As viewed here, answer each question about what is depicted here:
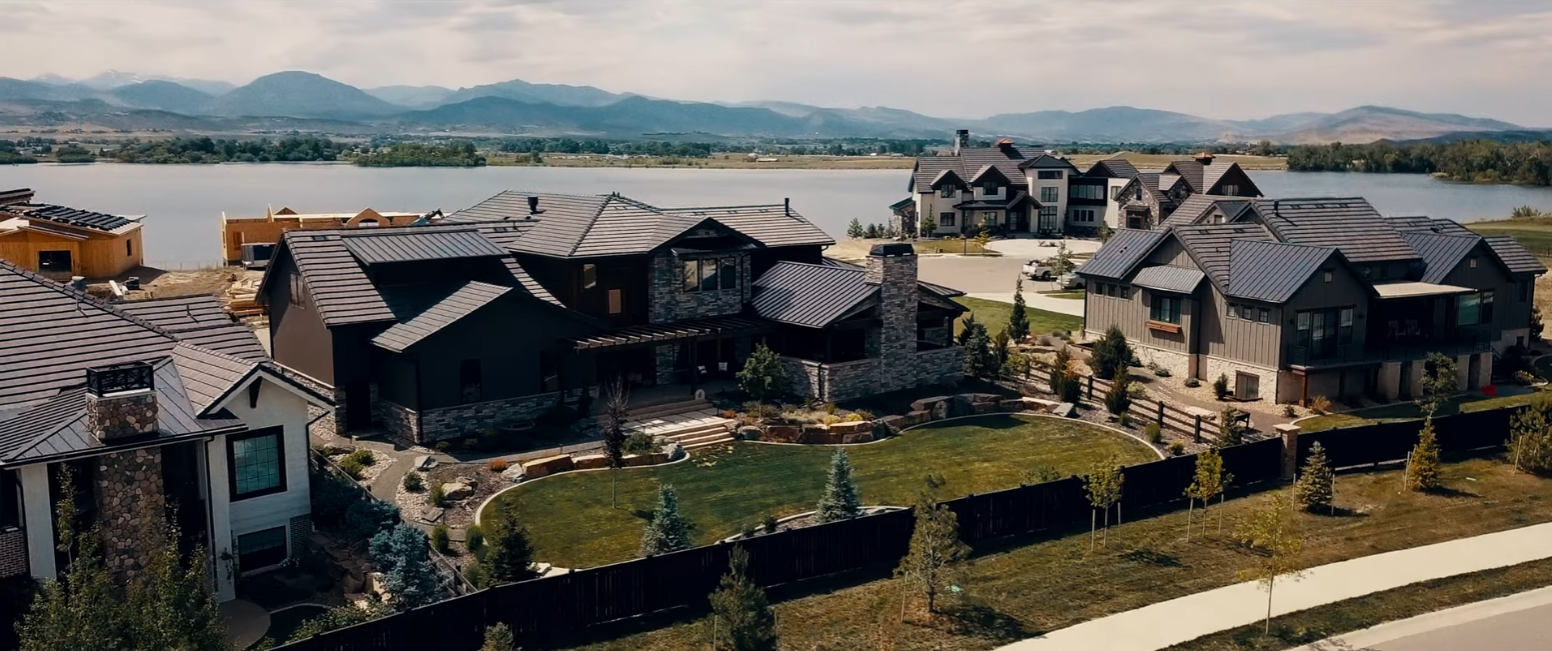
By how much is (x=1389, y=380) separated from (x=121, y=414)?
34.7 metres

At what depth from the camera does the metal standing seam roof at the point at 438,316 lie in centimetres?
3145

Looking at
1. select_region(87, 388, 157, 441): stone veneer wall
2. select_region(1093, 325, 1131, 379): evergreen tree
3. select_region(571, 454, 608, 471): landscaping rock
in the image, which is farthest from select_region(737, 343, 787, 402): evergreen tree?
select_region(87, 388, 157, 441): stone veneer wall

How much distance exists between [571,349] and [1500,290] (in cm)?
3179

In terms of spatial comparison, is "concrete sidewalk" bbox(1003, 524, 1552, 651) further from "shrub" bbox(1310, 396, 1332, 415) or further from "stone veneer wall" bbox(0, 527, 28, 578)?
"stone veneer wall" bbox(0, 527, 28, 578)

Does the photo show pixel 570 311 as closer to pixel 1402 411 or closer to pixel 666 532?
pixel 666 532

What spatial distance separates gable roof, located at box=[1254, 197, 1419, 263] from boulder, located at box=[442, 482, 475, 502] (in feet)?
92.7

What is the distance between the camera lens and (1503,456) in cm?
3062

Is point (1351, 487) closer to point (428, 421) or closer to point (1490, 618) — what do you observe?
point (1490, 618)

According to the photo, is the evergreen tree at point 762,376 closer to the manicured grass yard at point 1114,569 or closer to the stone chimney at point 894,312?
the stone chimney at point 894,312

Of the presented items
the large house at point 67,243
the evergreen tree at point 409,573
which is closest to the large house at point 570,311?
the evergreen tree at point 409,573

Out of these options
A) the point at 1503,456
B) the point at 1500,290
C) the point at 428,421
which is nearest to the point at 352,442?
the point at 428,421

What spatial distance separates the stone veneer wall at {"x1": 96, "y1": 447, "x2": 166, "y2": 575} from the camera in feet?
60.2

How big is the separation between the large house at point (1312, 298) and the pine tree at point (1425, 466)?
810 cm

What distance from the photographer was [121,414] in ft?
60.3
